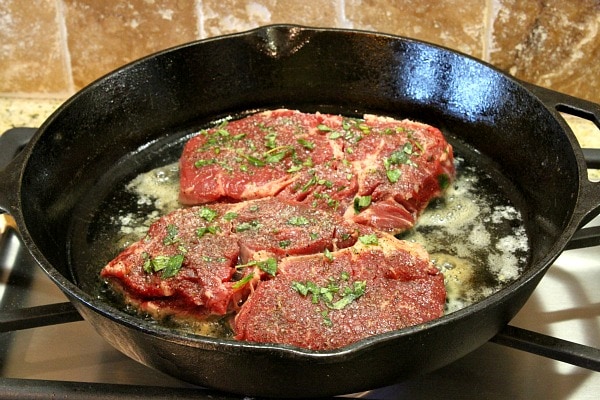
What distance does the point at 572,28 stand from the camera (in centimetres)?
197

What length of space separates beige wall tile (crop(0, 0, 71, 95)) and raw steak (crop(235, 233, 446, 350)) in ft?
3.91

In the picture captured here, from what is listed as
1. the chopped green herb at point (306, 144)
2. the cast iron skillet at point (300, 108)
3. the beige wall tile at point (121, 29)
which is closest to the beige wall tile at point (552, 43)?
the cast iron skillet at point (300, 108)

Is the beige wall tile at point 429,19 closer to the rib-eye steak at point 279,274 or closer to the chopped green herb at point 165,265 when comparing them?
the rib-eye steak at point 279,274

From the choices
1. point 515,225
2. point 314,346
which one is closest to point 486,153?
point 515,225

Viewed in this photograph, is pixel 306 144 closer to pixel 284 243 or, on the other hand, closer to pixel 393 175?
pixel 393 175

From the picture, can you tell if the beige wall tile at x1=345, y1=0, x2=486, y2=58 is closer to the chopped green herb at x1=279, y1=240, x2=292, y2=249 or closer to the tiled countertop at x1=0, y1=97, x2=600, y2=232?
the tiled countertop at x1=0, y1=97, x2=600, y2=232

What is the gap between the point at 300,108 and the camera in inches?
79.8

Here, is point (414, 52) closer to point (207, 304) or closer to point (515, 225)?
point (515, 225)

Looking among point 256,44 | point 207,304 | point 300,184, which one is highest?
point 256,44

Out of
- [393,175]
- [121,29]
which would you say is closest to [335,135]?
[393,175]

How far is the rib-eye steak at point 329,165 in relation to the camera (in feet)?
5.36

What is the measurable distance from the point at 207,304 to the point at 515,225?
0.72m

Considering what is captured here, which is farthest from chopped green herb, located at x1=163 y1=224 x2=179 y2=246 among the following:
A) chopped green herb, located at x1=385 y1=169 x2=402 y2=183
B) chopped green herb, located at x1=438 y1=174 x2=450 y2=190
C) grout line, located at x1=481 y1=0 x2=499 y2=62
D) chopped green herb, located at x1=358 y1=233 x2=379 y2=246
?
grout line, located at x1=481 y1=0 x2=499 y2=62

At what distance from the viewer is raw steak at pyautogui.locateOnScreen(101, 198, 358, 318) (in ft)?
4.70
